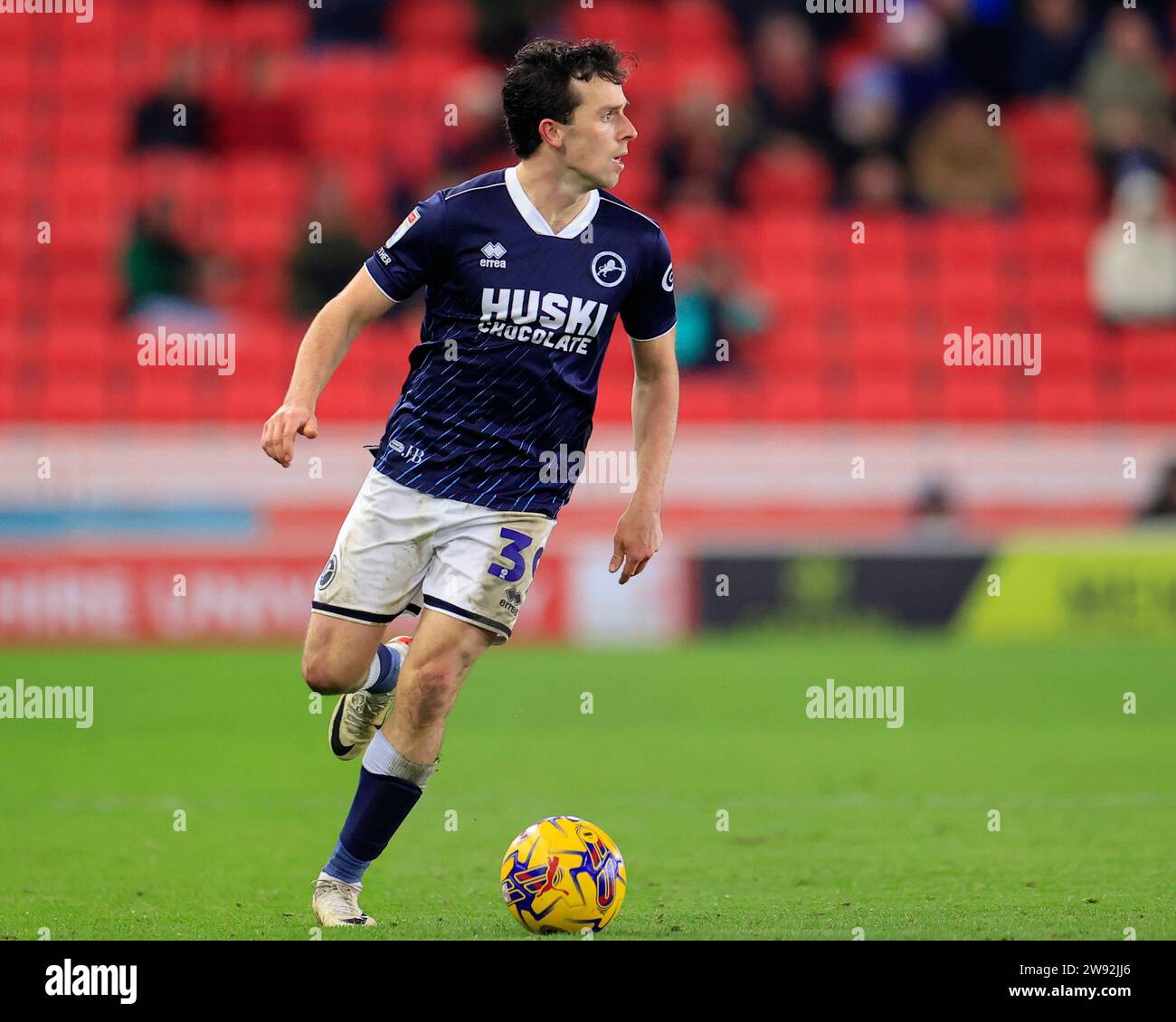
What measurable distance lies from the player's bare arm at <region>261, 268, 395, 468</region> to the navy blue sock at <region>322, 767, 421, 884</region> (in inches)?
40.0

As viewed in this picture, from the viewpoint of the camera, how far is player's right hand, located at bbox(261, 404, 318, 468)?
16.7 ft

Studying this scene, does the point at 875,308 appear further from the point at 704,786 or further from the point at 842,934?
the point at 842,934

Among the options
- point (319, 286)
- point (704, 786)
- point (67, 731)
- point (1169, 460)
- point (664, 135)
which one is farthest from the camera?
point (664, 135)

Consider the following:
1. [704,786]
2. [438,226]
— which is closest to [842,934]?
[438,226]

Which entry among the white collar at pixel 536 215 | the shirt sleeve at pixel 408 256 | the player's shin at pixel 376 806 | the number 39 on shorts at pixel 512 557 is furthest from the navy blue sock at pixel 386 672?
the white collar at pixel 536 215

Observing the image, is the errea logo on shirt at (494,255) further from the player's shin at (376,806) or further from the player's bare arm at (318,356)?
the player's shin at (376,806)

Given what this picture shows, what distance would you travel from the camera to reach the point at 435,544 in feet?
18.5

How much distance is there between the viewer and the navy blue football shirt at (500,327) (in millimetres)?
5602

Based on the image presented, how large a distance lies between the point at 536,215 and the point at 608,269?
276 millimetres

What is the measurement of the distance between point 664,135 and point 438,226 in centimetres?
1335

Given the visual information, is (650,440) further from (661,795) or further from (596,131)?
(661,795)

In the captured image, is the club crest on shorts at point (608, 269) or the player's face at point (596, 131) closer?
the player's face at point (596, 131)

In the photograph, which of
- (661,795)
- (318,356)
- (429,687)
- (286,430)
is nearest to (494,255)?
(318,356)

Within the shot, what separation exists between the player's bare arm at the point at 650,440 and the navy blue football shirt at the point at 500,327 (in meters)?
0.21
